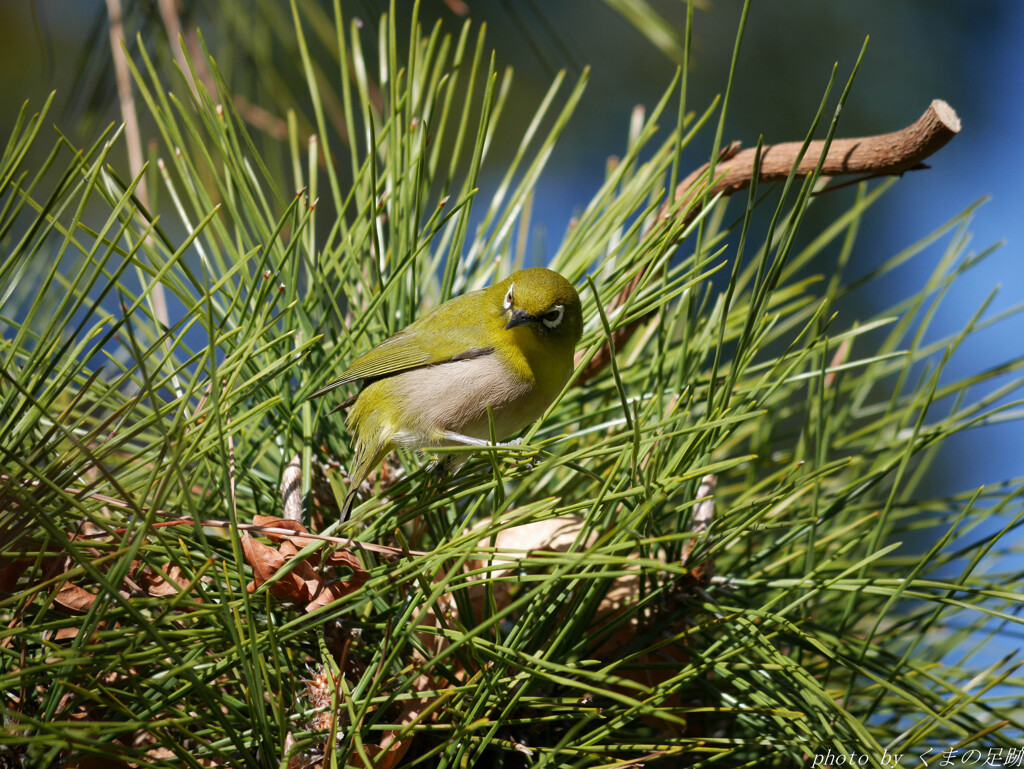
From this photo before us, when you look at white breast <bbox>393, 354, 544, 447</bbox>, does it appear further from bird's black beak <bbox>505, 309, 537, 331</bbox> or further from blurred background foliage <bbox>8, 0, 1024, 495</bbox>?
blurred background foliage <bbox>8, 0, 1024, 495</bbox>

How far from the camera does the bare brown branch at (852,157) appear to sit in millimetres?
942

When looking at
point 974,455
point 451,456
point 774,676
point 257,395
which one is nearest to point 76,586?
point 257,395

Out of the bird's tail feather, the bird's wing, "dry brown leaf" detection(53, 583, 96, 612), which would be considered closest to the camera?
"dry brown leaf" detection(53, 583, 96, 612)

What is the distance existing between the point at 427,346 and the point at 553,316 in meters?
0.24

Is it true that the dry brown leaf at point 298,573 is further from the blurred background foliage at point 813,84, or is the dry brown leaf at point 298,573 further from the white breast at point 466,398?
the blurred background foliage at point 813,84

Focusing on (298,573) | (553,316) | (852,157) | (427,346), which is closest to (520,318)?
(553,316)

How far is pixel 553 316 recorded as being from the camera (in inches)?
57.1

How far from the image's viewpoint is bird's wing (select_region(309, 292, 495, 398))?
1.23 meters

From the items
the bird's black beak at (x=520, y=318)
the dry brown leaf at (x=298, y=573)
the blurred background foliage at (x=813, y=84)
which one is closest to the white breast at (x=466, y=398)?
the bird's black beak at (x=520, y=318)

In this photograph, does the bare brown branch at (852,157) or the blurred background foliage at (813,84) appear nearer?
the bare brown branch at (852,157)

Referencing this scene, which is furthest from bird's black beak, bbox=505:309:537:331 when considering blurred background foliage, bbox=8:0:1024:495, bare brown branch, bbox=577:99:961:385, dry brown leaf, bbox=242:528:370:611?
blurred background foliage, bbox=8:0:1024:495

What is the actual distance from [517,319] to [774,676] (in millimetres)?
761

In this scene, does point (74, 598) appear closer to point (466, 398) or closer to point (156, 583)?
point (156, 583)

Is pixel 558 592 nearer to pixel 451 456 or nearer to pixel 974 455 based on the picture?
pixel 451 456
